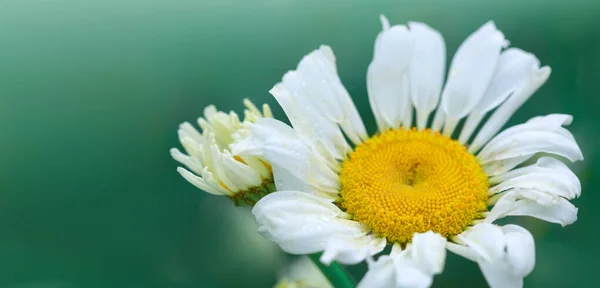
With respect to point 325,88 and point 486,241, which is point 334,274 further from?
point 325,88

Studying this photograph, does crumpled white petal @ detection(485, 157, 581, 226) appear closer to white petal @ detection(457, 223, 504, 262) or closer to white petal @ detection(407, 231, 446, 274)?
white petal @ detection(457, 223, 504, 262)

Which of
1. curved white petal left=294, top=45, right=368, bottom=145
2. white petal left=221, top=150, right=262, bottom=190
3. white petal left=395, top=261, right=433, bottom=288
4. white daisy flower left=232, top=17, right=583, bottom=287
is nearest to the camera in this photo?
white petal left=395, top=261, right=433, bottom=288

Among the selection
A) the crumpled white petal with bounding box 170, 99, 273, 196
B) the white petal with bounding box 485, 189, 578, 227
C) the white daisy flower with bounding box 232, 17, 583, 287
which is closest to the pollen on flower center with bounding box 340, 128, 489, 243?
the white daisy flower with bounding box 232, 17, 583, 287

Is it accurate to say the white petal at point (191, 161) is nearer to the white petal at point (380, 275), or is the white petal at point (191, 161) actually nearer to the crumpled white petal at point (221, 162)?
the crumpled white petal at point (221, 162)

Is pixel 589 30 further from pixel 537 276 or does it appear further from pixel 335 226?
pixel 335 226

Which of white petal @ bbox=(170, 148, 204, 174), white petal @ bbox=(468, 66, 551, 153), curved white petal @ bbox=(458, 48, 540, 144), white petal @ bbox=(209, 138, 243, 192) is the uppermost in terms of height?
white petal @ bbox=(170, 148, 204, 174)

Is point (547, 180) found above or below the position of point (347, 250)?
below

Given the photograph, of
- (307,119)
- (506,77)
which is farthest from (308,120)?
(506,77)
